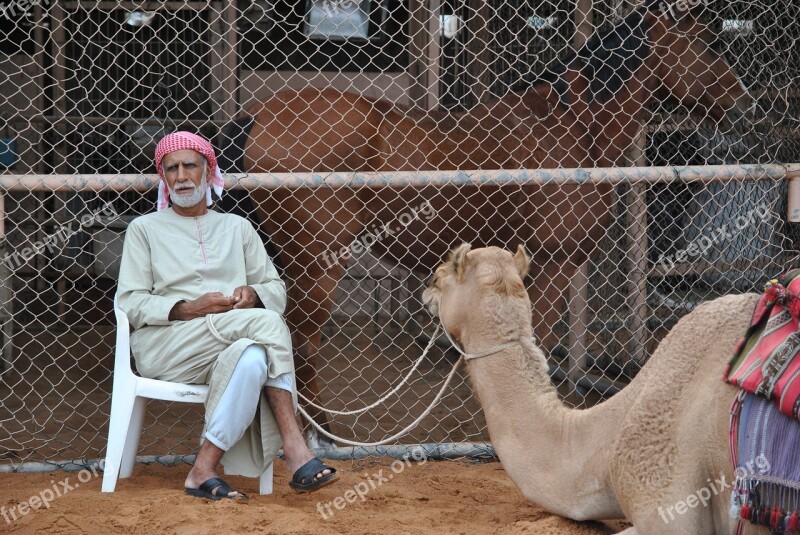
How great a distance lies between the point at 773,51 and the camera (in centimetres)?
554

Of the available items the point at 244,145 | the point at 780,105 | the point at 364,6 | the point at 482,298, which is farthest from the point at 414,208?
the point at 364,6

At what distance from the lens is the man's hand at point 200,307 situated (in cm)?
355

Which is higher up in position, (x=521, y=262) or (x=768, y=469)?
(x=521, y=262)

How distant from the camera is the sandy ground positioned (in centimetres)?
315

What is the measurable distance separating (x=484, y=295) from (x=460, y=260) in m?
0.14

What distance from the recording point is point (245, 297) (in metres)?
3.67

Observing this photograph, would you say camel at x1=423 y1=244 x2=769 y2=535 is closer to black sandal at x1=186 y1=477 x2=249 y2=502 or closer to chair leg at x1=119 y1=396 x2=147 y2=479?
black sandal at x1=186 y1=477 x2=249 y2=502
